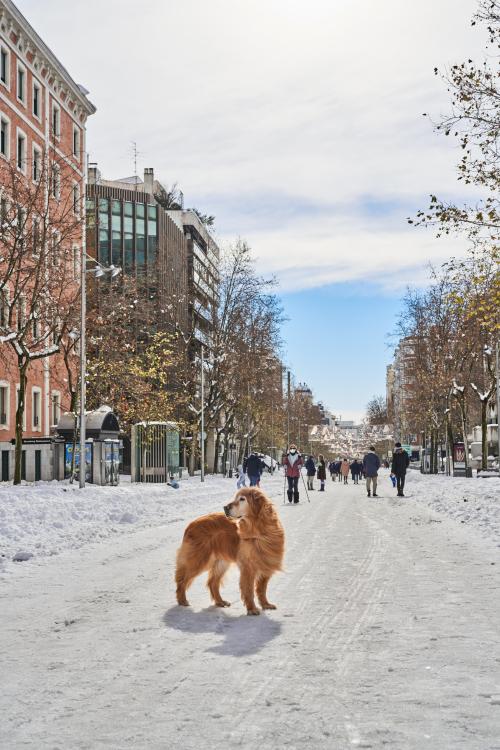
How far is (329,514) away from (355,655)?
659 inches

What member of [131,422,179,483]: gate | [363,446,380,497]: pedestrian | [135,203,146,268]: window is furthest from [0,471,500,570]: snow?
[135,203,146,268]: window

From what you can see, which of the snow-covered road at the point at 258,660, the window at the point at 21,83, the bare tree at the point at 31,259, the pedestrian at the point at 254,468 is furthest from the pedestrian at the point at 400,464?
the window at the point at 21,83

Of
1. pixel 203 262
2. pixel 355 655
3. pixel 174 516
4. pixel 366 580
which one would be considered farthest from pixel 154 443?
pixel 203 262

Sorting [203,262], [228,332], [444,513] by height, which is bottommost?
[444,513]

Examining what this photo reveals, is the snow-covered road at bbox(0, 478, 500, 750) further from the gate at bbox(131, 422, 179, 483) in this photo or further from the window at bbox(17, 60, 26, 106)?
the window at bbox(17, 60, 26, 106)

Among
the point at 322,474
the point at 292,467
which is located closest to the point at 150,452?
the point at 322,474

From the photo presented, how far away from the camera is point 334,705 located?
507 cm

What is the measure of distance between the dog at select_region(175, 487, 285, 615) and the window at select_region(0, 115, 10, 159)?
125 feet

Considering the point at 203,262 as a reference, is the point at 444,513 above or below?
below

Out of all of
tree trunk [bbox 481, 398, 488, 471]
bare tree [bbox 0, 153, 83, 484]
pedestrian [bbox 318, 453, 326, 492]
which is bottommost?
pedestrian [bbox 318, 453, 326, 492]

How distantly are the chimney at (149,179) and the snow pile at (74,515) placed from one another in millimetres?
65308

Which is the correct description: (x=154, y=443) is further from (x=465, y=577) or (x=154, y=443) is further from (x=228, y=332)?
(x=465, y=577)

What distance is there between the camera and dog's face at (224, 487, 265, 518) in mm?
7777

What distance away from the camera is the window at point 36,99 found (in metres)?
47.6
